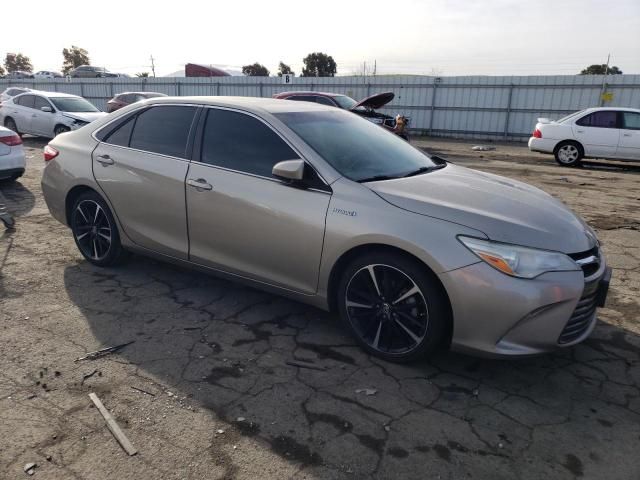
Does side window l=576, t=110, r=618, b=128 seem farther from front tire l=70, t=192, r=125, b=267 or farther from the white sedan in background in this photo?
front tire l=70, t=192, r=125, b=267

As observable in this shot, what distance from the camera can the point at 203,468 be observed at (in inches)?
89.7

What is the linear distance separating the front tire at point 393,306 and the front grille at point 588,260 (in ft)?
2.74

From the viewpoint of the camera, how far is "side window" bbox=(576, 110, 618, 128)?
12.3m

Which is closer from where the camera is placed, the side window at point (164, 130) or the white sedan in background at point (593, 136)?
the side window at point (164, 130)

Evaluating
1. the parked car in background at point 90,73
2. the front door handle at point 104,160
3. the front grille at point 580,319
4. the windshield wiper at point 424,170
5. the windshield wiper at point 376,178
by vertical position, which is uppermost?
the parked car in background at point 90,73

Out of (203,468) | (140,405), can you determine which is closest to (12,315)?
(140,405)

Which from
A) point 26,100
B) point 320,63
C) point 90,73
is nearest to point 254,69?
point 320,63

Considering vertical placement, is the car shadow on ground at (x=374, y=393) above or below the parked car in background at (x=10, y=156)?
below

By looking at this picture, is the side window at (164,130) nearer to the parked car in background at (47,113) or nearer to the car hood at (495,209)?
the car hood at (495,209)

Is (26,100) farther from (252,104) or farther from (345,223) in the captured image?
(345,223)

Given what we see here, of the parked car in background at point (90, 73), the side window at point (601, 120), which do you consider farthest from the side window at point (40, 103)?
the parked car in background at point (90, 73)

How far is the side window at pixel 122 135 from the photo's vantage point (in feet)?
14.3

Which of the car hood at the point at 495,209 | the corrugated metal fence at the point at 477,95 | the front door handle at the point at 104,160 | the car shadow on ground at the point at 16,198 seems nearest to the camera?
the car hood at the point at 495,209

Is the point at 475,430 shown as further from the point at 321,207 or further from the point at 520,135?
the point at 520,135
